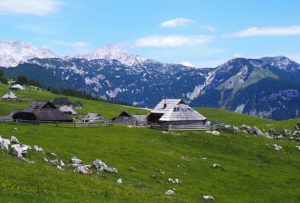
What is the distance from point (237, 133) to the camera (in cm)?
7756

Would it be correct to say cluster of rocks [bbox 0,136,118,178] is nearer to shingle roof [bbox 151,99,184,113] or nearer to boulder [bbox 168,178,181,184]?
boulder [bbox 168,178,181,184]

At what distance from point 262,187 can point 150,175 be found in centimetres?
1401

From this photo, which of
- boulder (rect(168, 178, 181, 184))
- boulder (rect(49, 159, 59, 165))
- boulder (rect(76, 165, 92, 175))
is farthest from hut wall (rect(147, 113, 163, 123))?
boulder (rect(76, 165, 92, 175))

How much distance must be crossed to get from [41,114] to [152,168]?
43447mm

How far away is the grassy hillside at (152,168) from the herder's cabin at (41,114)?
12.9 m

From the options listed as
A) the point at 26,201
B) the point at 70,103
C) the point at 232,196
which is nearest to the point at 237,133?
the point at 232,196

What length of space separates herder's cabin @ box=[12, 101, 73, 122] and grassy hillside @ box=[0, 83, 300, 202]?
12864 millimetres

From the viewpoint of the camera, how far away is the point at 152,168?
4600 centimetres

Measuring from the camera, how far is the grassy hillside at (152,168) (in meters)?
26.0

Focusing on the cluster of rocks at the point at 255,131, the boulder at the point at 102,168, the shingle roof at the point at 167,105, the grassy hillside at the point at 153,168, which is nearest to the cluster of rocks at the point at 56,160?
the boulder at the point at 102,168

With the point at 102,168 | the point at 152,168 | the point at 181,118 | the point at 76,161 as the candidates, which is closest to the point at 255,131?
the point at 181,118

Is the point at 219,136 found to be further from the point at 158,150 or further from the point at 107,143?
the point at 107,143

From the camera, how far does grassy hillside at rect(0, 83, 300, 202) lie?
85.3ft

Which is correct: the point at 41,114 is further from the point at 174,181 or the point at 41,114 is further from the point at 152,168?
the point at 174,181
